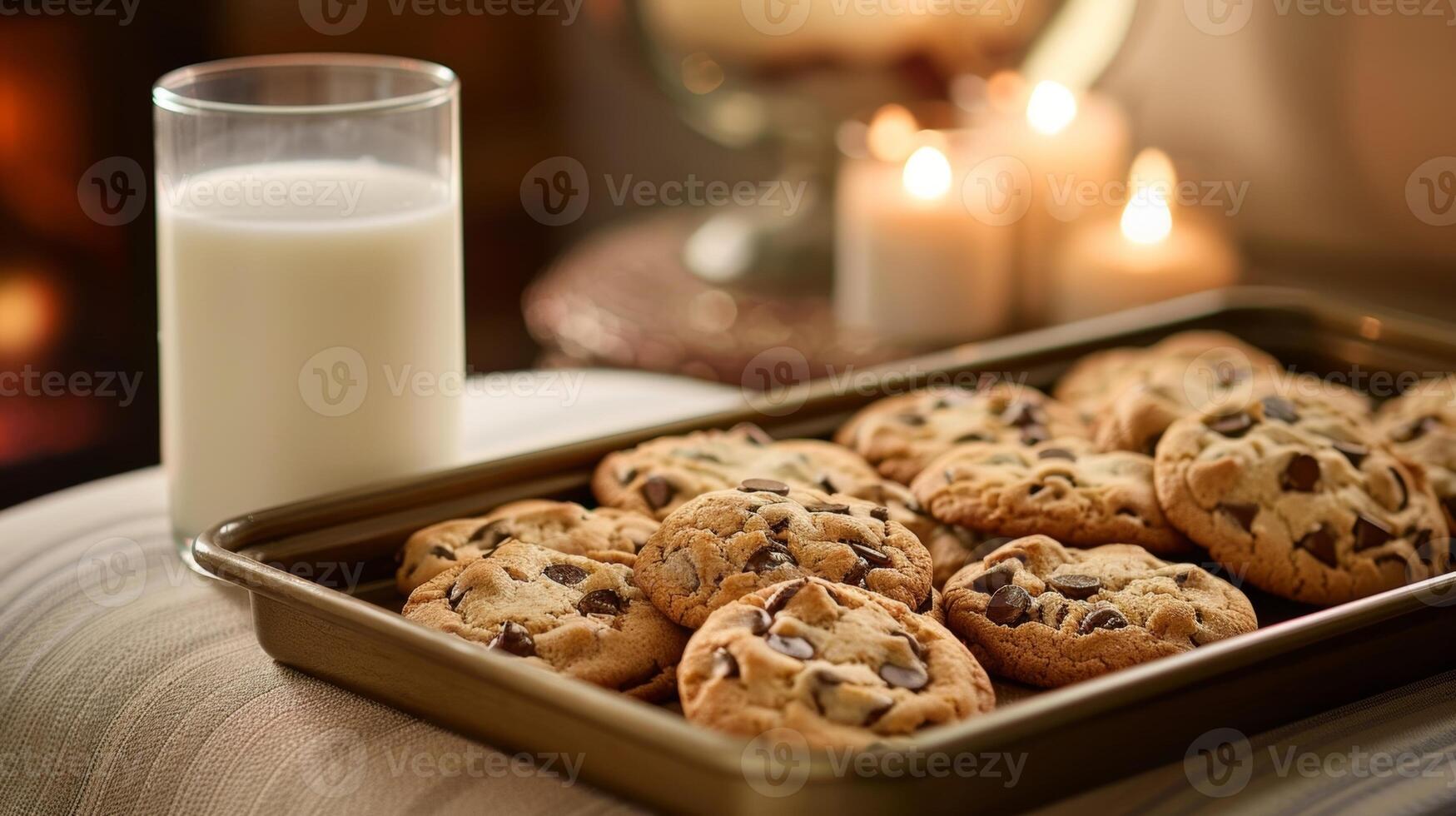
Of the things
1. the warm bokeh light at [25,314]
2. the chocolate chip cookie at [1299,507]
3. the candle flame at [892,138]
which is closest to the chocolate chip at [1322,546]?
the chocolate chip cookie at [1299,507]

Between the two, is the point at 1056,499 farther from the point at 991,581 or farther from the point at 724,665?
the point at 724,665

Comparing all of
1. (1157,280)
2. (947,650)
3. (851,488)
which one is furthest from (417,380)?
(1157,280)

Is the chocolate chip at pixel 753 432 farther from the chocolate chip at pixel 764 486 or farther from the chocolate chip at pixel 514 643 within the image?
the chocolate chip at pixel 514 643

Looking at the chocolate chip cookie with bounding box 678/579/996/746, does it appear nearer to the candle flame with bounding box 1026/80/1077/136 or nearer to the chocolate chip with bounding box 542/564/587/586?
the chocolate chip with bounding box 542/564/587/586

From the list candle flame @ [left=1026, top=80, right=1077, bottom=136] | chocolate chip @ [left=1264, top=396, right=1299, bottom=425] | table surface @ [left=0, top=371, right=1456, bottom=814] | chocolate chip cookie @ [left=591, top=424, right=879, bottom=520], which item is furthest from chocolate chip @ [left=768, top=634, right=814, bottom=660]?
candle flame @ [left=1026, top=80, right=1077, bottom=136]

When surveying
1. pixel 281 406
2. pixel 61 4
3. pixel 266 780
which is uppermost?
pixel 61 4

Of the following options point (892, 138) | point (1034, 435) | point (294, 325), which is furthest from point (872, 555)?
point (892, 138)

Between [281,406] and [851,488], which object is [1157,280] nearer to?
[851,488]
